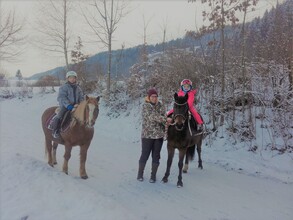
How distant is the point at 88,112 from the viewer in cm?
639

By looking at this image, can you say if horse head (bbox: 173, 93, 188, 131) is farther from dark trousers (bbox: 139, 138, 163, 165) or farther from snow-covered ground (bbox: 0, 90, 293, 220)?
snow-covered ground (bbox: 0, 90, 293, 220)

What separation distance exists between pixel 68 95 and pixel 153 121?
6.71ft

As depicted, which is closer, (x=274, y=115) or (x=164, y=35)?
(x=274, y=115)

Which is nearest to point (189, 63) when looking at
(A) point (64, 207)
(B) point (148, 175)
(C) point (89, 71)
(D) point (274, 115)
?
(D) point (274, 115)

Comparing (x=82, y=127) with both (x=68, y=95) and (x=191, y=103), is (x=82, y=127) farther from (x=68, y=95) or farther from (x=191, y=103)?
(x=191, y=103)

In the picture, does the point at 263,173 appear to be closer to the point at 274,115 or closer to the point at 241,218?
the point at 274,115

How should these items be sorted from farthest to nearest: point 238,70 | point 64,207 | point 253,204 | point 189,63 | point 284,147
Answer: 1. point 189,63
2. point 238,70
3. point 284,147
4. point 253,204
5. point 64,207

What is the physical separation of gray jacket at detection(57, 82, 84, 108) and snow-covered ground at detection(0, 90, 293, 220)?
142 cm

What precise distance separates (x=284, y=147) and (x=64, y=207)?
6700mm

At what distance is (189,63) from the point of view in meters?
12.6

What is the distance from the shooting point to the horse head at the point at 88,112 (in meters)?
6.31

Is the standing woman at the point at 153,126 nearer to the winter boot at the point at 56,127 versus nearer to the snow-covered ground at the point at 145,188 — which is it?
the snow-covered ground at the point at 145,188

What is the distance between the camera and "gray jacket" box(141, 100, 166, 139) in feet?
22.6

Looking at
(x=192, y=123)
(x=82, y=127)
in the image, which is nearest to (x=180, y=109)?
(x=192, y=123)
